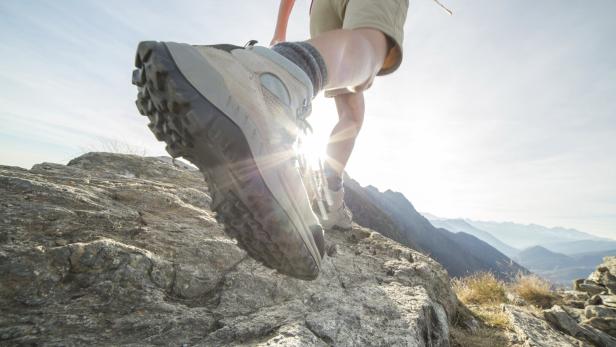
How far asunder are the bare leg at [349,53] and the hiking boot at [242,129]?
207 millimetres

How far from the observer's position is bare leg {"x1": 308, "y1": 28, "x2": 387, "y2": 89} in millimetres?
1313

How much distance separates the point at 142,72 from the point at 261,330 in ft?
3.53

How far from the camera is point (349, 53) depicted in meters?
1.39

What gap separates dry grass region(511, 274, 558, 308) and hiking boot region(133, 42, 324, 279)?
5.43 meters

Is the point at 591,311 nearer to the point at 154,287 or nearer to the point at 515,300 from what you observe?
the point at 515,300

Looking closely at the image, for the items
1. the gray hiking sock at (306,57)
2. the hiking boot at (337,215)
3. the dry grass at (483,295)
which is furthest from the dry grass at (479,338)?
the gray hiking sock at (306,57)

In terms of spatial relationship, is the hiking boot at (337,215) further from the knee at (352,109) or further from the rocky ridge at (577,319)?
the rocky ridge at (577,319)

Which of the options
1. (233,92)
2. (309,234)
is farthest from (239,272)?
(233,92)

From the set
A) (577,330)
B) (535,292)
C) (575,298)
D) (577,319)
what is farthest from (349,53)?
(575,298)

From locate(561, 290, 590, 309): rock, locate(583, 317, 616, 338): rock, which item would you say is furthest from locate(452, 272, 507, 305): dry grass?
locate(561, 290, 590, 309): rock

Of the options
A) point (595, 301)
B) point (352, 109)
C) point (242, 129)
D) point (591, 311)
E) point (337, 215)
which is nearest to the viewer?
point (242, 129)

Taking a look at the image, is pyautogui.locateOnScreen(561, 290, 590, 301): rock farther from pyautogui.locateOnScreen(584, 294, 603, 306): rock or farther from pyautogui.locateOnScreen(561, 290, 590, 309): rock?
pyautogui.locateOnScreen(584, 294, 603, 306): rock

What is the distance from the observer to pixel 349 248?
270 centimetres

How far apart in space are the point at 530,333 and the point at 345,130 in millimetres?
2251
